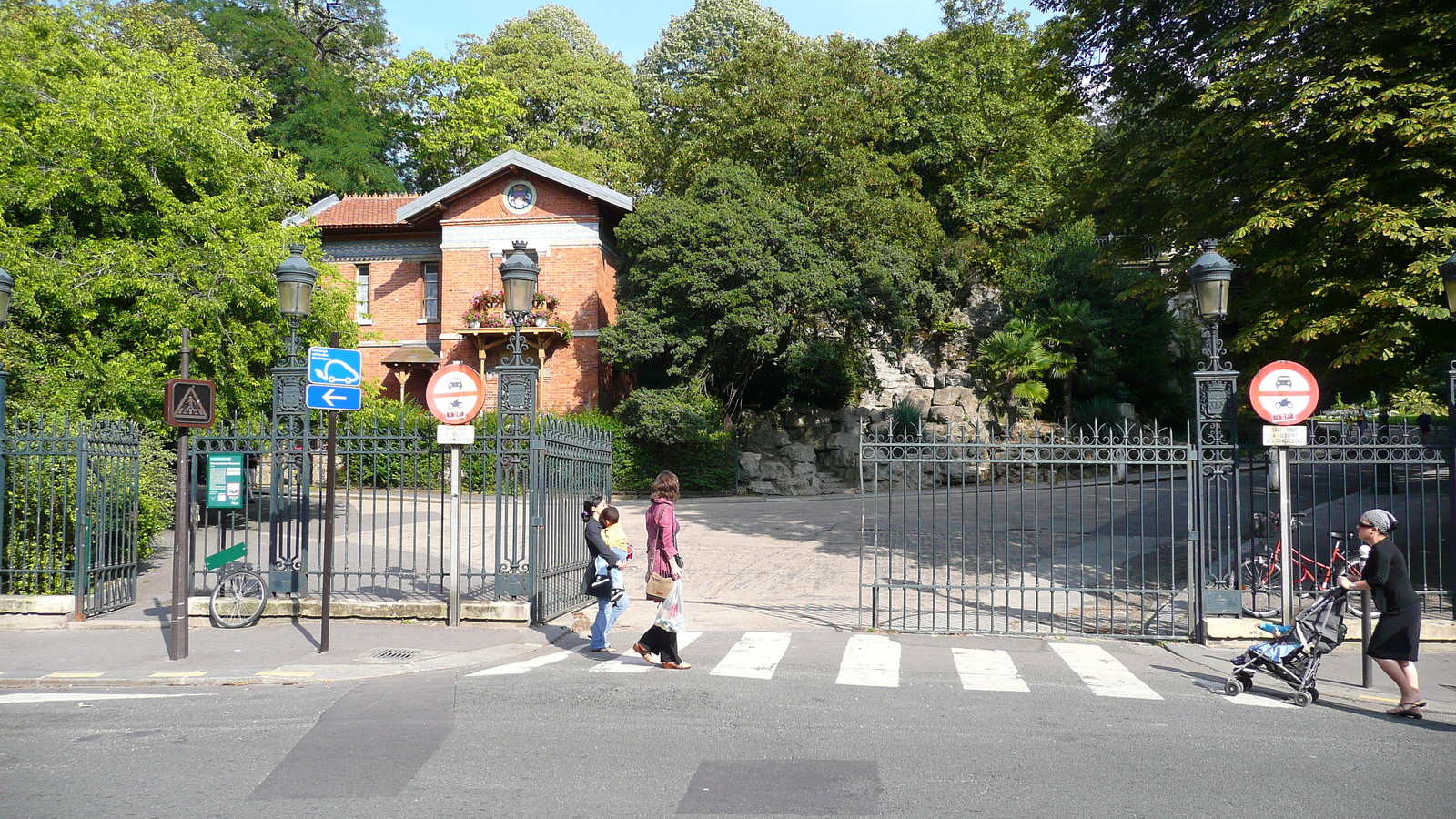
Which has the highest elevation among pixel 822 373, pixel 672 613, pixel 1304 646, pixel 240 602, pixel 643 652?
pixel 822 373

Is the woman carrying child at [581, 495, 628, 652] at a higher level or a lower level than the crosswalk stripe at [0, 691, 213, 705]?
higher

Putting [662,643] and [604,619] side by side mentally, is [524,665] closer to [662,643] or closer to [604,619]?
[604,619]

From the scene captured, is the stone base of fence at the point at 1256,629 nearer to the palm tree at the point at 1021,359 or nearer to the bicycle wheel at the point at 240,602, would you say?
the bicycle wheel at the point at 240,602

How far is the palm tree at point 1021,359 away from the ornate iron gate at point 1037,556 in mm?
7269

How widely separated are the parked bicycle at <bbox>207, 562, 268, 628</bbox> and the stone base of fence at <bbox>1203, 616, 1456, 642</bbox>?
1019cm

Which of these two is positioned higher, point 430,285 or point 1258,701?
point 430,285

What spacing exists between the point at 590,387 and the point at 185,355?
22.6m

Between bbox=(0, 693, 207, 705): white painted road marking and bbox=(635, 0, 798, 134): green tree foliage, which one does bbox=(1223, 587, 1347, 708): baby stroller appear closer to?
bbox=(0, 693, 207, 705): white painted road marking

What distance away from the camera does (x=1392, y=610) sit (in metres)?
7.62

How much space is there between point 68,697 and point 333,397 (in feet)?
11.4

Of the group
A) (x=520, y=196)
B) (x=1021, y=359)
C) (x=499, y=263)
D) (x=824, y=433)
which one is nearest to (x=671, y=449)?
(x=824, y=433)

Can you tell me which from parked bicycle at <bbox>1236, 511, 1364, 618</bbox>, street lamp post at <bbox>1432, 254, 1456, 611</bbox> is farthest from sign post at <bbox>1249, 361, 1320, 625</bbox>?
street lamp post at <bbox>1432, 254, 1456, 611</bbox>

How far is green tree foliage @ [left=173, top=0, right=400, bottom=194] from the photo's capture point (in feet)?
131

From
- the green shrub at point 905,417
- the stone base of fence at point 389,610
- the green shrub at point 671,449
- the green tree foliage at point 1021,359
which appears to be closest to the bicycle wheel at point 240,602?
the stone base of fence at point 389,610
